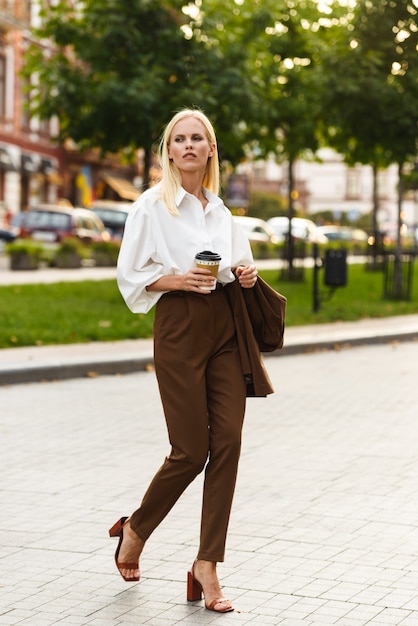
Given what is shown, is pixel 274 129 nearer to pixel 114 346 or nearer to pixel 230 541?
pixel 114 346

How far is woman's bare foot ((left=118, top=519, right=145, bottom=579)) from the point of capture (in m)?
5.44

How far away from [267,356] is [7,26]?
35.6 metres

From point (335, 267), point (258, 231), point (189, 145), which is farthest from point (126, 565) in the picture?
point (258, 231)

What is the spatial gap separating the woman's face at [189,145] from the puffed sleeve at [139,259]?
25 cm

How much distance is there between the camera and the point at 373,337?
1772cm

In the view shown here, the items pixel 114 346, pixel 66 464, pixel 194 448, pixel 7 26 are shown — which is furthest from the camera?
pixel 7 26

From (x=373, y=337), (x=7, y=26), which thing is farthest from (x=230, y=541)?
(x=7, y=26)

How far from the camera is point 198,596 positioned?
17.7 ft

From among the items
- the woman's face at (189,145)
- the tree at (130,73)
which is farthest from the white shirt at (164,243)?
the tree at (130,73)

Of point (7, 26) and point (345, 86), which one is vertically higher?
point (7, 26)

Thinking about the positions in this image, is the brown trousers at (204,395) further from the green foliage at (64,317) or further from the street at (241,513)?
the green foliage at (64,317)

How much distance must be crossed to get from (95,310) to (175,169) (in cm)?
1398

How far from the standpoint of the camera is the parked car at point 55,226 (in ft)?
122

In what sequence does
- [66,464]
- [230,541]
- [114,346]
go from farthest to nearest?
[114,346], [66,464], [230,541]
